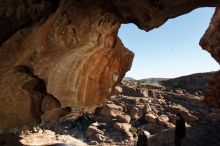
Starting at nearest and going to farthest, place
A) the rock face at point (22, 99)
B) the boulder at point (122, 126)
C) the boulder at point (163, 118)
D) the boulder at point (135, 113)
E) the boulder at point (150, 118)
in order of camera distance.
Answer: the rock face at point (22, 99)
the boulder at point (122, 126)
the boulder at point (163, 118)
the boulder at point (150, 118)
the boulder at point (135, 113)

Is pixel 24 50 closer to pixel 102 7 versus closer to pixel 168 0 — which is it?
pixel 102 7

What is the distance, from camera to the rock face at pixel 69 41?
898 centimetres

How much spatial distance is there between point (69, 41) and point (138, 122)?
19153mm

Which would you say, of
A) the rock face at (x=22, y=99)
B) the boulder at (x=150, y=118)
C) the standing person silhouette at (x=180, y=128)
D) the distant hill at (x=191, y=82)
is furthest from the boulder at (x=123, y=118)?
the rock face at (x=22, y=99)

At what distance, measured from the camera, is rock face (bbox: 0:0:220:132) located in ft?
29.5

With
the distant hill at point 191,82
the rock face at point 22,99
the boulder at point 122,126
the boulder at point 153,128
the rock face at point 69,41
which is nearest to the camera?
the rock face at point 69,41

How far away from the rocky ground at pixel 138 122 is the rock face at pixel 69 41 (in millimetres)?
6988

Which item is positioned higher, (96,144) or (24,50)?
(24,50)

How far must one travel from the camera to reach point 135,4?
9.82m

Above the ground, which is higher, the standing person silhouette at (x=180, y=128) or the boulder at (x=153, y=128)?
the standing person silhouette at (x=180, y=128)

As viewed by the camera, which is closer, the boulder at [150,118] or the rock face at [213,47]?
the rock face at [213,47]

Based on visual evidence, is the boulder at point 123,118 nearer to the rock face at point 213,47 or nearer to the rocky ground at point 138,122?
the rocky ground at point 138,122

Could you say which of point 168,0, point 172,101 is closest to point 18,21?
point 168,0

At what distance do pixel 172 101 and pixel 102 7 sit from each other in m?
25.2
